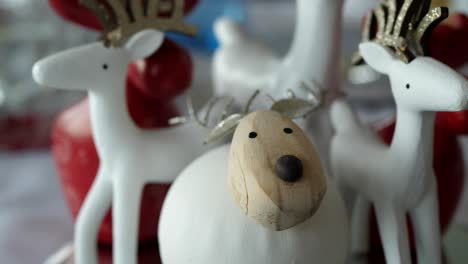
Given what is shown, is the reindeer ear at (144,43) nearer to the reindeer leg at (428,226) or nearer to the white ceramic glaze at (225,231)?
the white ceramic glaze at (225,231)

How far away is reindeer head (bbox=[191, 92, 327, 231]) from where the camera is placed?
11.6 inches

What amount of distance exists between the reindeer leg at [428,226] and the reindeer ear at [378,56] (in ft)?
0.28

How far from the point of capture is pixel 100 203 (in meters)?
0.43

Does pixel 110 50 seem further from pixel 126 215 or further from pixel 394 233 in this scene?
pixel 394 233

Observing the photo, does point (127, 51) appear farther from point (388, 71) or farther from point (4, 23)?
point (4, 23)

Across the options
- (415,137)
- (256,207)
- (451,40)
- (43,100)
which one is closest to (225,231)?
(256,207)

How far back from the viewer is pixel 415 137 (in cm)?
37

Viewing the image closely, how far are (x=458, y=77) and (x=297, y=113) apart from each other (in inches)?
3.7

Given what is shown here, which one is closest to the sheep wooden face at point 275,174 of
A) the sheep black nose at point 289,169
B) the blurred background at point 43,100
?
the sheep black nose at point 289,169

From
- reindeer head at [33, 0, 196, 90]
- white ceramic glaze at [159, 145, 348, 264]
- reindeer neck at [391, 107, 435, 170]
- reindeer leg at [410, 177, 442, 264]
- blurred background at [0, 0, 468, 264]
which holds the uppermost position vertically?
reindeer head at [33, 0, 196, 90]

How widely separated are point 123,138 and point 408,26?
0.20 m

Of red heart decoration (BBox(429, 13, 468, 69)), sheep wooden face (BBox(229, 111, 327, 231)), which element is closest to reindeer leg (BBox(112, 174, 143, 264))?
sheep wooden face (BBox(229, 111, 327, 231))

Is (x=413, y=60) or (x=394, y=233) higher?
(x=413, y=60)

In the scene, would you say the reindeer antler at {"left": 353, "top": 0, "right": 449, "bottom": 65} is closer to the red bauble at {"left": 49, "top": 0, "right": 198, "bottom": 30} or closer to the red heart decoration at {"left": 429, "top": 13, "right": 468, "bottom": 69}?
the red heart decoration at {"left": 429, "top": 13, "right": 468, "bottom": 69}
